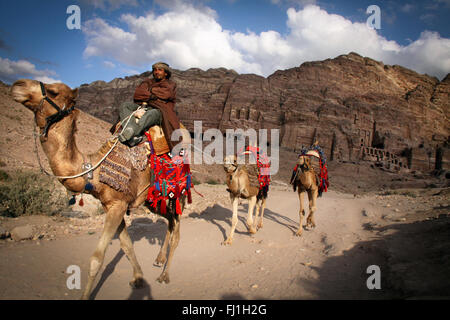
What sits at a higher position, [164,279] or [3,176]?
[3,176]

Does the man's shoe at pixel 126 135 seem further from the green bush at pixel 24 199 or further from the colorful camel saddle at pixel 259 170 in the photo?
the green bush at pixel 24 199

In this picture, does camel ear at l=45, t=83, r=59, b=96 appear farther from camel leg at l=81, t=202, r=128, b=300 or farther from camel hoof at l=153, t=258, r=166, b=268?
camel hoof at l=153, t=258, r=166, b=268

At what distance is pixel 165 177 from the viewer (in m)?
4.13

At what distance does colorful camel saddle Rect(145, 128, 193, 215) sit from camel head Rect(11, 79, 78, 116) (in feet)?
4.16

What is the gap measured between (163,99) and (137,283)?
302cm

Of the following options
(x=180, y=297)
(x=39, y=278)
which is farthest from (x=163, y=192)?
(x=39, y=278)

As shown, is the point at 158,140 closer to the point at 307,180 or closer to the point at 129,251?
the point at 129,251

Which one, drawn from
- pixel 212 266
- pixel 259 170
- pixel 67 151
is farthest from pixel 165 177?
pixel 259 170

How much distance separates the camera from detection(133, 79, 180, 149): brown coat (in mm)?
4242

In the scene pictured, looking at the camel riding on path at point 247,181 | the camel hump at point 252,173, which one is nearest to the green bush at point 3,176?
the camel riding on path at point 247,181

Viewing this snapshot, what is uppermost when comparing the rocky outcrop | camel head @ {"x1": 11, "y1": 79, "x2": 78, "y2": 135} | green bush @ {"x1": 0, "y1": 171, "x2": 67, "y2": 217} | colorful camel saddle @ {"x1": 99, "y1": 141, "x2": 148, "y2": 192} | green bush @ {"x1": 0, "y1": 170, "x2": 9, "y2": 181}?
the rocky outcrop

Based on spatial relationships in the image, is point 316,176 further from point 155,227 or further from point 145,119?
point 145,119

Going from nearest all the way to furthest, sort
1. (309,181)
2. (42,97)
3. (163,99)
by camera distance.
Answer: (42,97)
(163,99)
(309,181)

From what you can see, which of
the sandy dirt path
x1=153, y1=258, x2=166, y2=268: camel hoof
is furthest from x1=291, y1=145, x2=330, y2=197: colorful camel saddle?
x1=153, y1=258, x2=166, y2=268: camel hoof
